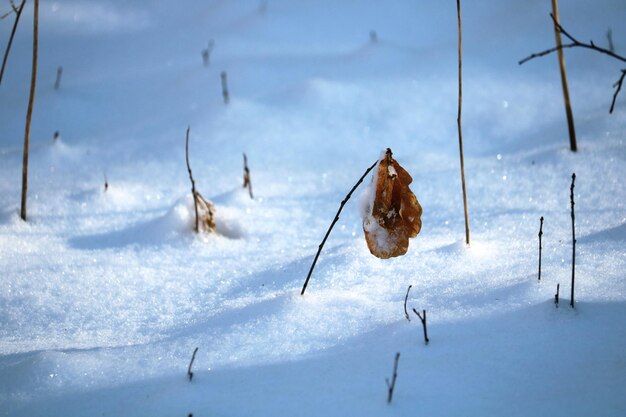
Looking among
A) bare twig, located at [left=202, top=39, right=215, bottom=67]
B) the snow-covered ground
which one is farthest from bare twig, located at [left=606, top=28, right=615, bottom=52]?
bare twig, located at [left=202, top=39, right=215, bottom=67]

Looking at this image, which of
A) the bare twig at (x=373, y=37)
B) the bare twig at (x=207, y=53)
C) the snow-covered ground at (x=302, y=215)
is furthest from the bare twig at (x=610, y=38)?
the bare twig at (x=207, y=53)

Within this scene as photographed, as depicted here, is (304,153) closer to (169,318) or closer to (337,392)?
(169,318)

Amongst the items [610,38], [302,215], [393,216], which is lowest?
[302,215]

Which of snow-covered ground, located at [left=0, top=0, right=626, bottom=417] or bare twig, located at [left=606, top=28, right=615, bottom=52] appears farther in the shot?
bare twig, located at [left=606, top=28, right=615, bottom=52]

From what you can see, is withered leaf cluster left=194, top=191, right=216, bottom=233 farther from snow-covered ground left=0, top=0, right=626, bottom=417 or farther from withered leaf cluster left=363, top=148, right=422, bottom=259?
withered leaf cluster left=363, top=148, right=422, bottom=259

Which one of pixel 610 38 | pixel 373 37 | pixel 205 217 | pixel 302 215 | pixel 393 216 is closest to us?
pixel 393 216

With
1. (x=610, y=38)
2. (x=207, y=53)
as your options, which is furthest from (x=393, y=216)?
(x=207, y=53)

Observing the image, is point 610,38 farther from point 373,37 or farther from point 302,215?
→ point 302,215

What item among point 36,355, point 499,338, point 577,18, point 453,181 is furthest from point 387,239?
point 577,18
